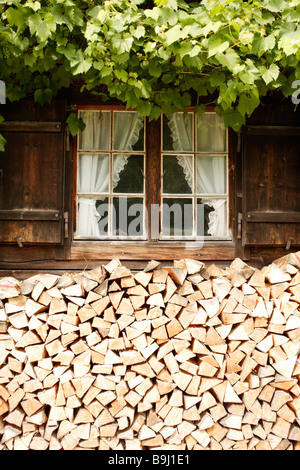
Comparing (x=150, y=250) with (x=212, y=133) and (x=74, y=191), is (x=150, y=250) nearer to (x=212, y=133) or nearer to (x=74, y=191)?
(x=74, y=191)

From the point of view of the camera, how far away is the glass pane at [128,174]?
4.05m

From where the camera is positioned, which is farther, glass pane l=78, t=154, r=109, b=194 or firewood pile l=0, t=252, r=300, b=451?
glass pane l=78, t=154, r=109, b=194

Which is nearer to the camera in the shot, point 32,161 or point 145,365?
point 145,365

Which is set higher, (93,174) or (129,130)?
(129,130)

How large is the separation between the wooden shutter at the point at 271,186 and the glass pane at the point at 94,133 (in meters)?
1.28

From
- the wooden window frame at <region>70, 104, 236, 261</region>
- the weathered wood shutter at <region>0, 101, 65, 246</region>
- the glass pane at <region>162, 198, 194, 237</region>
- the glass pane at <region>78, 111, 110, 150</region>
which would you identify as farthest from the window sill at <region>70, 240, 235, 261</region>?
the glass pane at <region>78, 111, 110, 150</region>

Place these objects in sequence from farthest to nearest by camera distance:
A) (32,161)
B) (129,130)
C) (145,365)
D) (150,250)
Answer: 1. (129,130)
2. (150,250)
3. (32,161)
4. (145,365)

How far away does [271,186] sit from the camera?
3949 mm

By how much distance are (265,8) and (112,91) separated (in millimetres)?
1217

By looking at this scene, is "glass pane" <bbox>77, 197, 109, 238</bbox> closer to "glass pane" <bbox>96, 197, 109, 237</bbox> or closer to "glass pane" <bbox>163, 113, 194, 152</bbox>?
"glass pane" <bbox>96, 197, 109, 237</bbox>

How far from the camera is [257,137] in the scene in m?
3.96

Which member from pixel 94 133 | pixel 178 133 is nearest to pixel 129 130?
pixel 94 133

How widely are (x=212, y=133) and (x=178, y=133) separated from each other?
32cm

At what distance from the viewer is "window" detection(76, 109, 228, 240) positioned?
4.03 m
